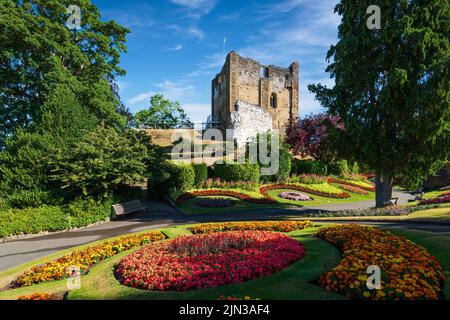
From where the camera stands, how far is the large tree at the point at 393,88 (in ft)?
48.7

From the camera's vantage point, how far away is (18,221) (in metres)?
14.3

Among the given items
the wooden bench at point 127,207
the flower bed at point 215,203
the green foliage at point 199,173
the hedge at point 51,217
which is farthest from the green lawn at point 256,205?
the hedge at point 51,217

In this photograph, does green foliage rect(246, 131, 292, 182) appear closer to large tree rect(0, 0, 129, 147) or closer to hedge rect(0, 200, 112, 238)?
large tree rect(0, 0, 129, 147)

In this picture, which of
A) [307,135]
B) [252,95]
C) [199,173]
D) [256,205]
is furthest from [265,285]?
[252,95]

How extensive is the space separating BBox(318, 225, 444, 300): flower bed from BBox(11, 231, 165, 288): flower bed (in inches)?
281

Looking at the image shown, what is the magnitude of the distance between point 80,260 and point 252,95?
149 ft

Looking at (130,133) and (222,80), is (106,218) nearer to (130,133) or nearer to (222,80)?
(130,133)

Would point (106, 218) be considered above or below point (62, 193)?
below

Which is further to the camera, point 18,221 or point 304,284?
point 18,221

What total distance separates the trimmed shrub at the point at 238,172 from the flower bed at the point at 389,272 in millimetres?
19860

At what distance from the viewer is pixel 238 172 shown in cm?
2819

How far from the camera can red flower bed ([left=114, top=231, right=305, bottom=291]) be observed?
6.57 metres

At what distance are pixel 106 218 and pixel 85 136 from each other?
5.88 meters

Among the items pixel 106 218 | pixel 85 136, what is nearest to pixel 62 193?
pixel 106 218
